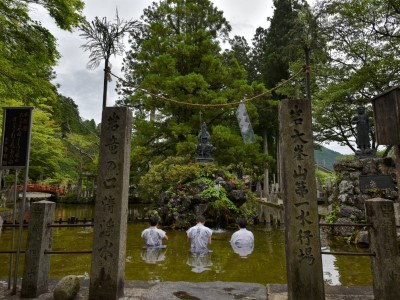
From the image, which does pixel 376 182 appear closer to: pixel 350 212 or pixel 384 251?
pixel 350 212

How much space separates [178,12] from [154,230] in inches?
672

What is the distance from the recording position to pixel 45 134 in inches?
753

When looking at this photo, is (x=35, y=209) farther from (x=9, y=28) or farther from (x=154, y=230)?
(x=9, y=28)

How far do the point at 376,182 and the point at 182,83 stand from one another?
1104 cm

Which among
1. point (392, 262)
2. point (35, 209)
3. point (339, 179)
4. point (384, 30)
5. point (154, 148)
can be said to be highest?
point (384, 30)

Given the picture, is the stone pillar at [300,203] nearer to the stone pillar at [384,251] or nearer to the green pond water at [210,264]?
the stone pillar at [384,251]

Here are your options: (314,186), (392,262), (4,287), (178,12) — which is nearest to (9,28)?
(4,287)

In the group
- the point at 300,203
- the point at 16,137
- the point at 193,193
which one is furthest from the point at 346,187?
the point at 16,137

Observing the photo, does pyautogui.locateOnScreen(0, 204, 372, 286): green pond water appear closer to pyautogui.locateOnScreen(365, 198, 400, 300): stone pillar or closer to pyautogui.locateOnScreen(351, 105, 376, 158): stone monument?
pyautogui.locateOnScreen(365, 198, 400, 300): stone pillar

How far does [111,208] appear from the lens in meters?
4.43

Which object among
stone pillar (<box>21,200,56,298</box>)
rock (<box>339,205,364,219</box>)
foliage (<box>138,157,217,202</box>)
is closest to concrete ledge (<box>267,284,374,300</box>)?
stone pillar (<box>21,200,56,298</box>)

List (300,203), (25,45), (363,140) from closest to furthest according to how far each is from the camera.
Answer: (300,203), (25,45), (363,140)

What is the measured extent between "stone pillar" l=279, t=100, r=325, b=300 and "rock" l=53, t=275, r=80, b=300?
3063 mm

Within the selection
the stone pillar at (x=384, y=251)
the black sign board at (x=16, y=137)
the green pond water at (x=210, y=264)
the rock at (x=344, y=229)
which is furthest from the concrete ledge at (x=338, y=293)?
the rock at (x=344, y=229)
